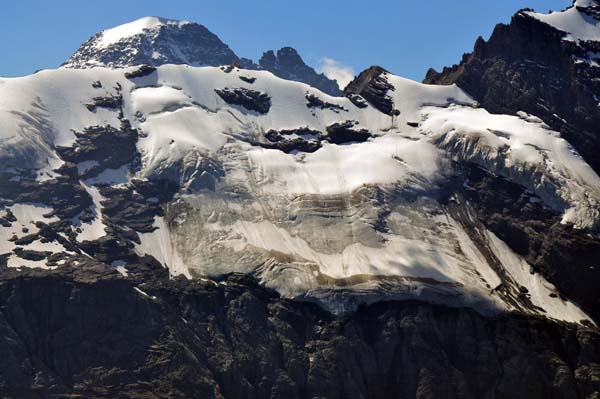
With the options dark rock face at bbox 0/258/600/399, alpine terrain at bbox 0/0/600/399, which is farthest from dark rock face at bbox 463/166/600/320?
dark rock face at bbox 0/258/600/399

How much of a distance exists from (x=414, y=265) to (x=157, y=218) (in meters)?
57.0

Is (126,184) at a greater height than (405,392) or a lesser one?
greater

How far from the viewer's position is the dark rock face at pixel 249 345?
149 meters

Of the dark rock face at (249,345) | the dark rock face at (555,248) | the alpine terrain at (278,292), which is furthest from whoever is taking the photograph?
the dark rock face at (555,248)

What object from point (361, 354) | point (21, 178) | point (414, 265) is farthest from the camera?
point (21, 178)

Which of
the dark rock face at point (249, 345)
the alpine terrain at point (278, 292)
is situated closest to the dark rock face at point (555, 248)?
the alpine terrain at point (278, 292)

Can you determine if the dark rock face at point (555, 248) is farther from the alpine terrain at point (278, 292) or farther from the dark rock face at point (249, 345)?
the dark rock face at point (249, 345)

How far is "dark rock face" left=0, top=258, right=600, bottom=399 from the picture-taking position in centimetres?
14938

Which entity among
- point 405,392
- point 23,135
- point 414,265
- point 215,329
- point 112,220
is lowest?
point 405,392

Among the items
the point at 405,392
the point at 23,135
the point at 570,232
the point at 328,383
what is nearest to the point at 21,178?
the point at 23,135

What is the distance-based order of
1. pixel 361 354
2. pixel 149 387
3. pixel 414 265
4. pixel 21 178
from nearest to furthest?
pixel 149 387
pixel 361 354
pixel 414 265
pixel 21 178

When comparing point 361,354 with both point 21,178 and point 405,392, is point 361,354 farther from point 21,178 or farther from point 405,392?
point 21,178

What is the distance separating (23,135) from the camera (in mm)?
198250

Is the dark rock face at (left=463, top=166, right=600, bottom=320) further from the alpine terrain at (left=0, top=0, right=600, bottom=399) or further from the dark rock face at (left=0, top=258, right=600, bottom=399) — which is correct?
the dark rock face at (left=0, top=258, right=600, bottom=399)
